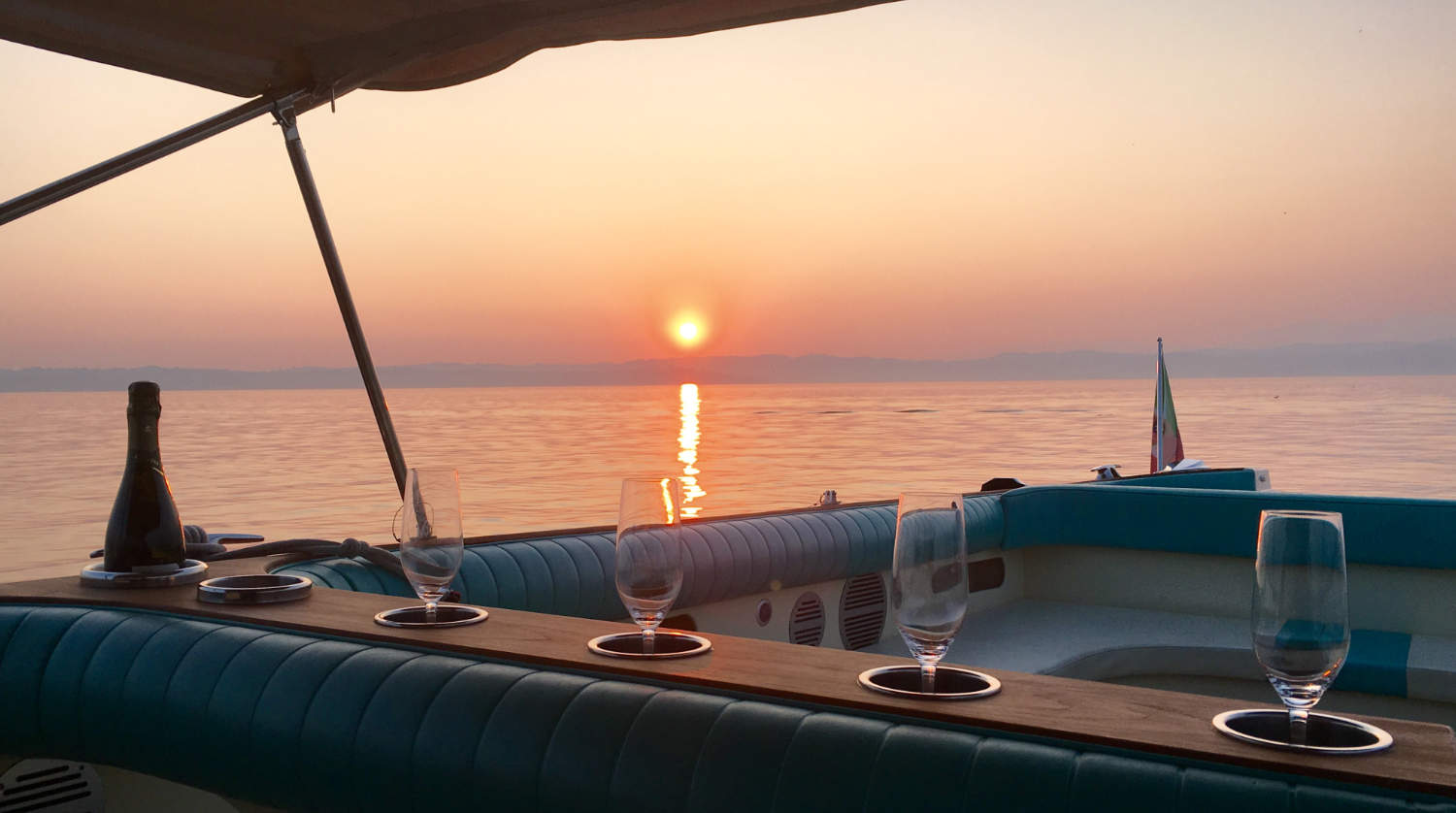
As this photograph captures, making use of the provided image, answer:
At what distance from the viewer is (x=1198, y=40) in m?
9.63

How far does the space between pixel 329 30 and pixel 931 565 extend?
5.57ft

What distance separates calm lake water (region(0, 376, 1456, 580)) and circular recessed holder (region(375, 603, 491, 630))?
→ 6.99m

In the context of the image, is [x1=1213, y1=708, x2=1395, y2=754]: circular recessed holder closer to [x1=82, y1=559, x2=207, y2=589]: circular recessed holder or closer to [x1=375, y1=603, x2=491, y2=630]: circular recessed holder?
[x1=375, y1=603, x2=491, y2=630]: circular recessed holder

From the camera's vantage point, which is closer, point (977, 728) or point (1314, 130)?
point (977, 728)

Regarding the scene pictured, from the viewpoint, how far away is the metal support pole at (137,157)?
202 cm

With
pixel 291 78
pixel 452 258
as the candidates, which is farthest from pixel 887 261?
pixel 291 78

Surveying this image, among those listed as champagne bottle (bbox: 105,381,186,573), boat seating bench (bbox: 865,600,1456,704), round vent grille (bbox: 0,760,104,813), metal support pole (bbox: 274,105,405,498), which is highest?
metal support pole (bbox: 274,105,405,498)

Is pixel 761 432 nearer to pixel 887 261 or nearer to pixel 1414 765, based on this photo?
pixel 887 261

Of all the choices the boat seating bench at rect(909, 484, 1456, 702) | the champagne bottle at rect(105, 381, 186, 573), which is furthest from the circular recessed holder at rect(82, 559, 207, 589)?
the boat seating bench at rect(909, 484, 1456, 702)

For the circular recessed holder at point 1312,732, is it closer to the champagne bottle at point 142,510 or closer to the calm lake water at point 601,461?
the champagne bottle at point 142,510

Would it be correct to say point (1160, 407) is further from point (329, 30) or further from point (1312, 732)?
point (1312, 732)

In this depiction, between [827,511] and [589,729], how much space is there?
237 cm

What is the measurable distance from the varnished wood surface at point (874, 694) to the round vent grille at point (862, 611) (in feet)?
6.67

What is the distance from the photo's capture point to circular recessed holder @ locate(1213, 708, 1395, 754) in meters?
1.02
